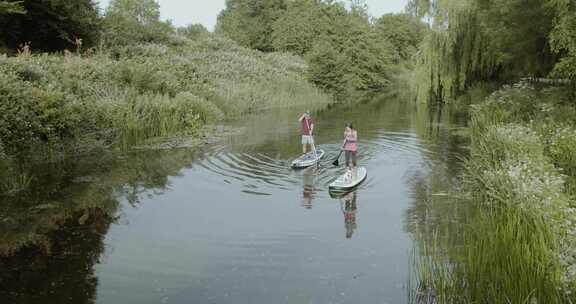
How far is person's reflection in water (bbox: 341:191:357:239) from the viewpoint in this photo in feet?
30.6

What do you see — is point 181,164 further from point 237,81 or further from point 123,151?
point 237,81

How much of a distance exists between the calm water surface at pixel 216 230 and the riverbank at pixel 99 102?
1.10 m

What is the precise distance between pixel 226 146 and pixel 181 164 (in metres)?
3.45

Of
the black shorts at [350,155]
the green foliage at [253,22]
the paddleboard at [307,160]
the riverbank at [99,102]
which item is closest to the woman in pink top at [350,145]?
the black shorts at [350,155]

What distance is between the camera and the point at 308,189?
12.4 m

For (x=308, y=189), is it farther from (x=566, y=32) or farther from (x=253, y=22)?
(x=253, y=22)

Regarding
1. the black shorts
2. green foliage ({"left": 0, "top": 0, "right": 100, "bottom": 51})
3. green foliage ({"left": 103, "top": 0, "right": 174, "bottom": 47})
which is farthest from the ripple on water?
green foliage ({"left": 103, "top": 0, "right": 174, "bottom": 47})

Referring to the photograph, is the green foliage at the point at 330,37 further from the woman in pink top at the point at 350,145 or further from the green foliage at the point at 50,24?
the woman in pink top at the point at 350,145

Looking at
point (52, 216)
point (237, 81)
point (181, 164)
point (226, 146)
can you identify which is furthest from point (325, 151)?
point (237, 81)

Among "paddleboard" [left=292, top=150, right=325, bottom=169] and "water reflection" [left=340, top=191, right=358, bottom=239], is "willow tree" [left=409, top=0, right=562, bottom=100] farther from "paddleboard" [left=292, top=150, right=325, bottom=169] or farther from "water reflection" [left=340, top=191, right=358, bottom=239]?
"water reflection" [left=340, top=191, right=358, bottom=239]

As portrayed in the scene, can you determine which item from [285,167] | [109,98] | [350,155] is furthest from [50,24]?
[350,155]

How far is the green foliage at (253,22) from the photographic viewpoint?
70000 mm

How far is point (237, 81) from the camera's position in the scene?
124 feet

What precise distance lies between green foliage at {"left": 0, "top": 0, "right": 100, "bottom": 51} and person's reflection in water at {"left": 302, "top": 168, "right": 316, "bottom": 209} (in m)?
17.3
